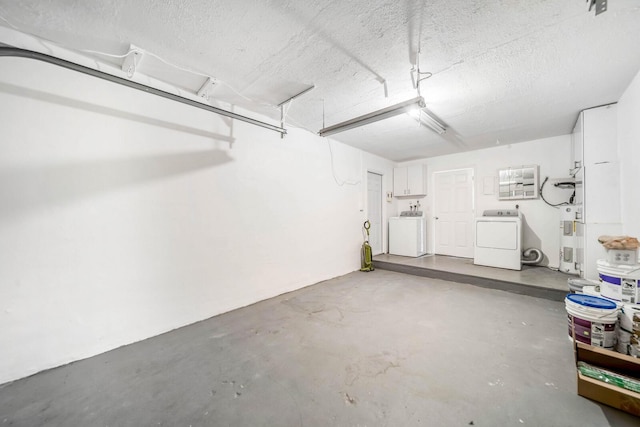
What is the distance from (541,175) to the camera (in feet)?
14.8

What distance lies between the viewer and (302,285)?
154 inches

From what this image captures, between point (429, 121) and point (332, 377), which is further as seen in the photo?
point (429, 121)

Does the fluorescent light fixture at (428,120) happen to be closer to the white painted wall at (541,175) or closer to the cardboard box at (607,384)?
the white painted wall at (541,175)

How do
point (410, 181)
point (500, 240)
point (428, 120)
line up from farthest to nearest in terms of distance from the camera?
point (410, 181) → point (500, 240) → point (428, 120)

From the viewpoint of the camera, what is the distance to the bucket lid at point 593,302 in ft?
6.25

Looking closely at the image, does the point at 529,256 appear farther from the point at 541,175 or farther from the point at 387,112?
the point at 387,112

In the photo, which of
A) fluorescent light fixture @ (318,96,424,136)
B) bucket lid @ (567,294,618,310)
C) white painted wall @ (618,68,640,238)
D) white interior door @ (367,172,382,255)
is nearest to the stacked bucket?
bucket lid @ (567,294,618,310)

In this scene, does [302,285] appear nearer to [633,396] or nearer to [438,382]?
[438,382]

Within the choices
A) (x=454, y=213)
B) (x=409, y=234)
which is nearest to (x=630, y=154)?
(x=454, y=213)

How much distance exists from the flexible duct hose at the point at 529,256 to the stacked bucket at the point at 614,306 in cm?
272

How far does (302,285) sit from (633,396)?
334cm

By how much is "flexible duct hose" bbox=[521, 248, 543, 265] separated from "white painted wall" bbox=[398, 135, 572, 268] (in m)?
0.15

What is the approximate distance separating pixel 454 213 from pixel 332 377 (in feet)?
16.5

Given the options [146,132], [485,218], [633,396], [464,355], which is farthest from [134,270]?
[485,218]
